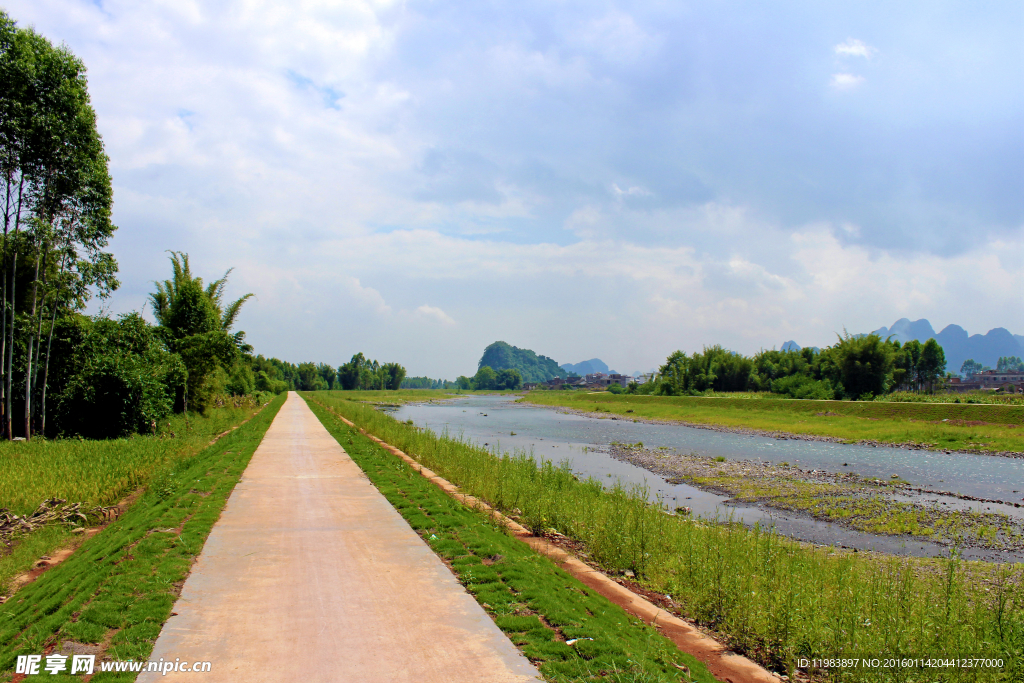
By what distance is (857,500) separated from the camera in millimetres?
13867

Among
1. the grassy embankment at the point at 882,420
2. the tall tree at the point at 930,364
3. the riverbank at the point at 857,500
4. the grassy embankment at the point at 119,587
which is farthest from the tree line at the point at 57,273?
the tall tree at the point at 930,364

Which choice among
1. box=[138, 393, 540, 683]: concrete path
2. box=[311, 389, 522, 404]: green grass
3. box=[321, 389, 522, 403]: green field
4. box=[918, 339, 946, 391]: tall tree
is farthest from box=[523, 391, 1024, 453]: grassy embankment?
box=[321, 389, 522, 403]: green field

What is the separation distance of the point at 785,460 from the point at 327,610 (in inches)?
856

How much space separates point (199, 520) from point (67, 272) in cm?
1147

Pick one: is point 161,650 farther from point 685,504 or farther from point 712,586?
point 685,504

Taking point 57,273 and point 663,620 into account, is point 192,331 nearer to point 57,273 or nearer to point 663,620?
point 57,273

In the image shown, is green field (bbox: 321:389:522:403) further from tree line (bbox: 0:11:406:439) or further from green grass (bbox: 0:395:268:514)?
green grass (bbox: 0:395:268:514)

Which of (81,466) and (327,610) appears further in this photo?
(81,466)

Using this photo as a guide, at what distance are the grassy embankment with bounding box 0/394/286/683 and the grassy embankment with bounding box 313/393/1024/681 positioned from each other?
15.0 ft

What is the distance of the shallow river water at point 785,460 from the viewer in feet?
35.8

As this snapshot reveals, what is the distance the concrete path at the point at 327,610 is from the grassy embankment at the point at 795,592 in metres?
2.42

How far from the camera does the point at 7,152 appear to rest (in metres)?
12.4

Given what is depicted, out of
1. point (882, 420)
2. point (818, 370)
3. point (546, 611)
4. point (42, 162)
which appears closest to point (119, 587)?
point (546, 611)

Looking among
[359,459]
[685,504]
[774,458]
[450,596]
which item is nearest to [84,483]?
[359,459]
